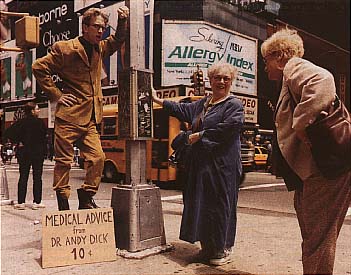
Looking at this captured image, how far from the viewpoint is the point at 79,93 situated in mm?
3768

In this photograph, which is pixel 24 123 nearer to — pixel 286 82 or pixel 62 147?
pixel 62 147

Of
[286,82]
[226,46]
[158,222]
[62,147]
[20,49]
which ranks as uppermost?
[226,46]

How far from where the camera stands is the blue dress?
3.47 meters

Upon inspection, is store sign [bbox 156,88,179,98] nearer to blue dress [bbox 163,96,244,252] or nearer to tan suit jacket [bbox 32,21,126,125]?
tan suit jacket [bbox 32,21,126,125]

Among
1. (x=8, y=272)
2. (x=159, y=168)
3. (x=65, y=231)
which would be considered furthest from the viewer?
(x=159, y=168)

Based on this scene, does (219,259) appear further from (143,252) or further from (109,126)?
(109,126)

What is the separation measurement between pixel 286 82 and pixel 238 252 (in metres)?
1.95

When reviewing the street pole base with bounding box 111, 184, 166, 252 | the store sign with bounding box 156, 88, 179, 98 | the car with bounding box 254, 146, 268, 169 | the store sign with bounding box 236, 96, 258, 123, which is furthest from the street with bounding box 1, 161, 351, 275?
the store sign with bounding box 236, 96, 258, 123

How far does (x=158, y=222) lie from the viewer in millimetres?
3863

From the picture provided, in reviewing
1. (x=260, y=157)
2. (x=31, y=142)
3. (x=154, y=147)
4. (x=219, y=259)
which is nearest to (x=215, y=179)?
(x=219, y=259)

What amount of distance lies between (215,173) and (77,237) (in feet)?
3.74

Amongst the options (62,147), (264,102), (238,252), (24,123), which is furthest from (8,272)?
(264,102)

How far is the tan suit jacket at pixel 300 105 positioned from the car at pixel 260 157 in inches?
544

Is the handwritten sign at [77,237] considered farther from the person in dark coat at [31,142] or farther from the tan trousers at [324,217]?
the person in dark coat at [31,142]
